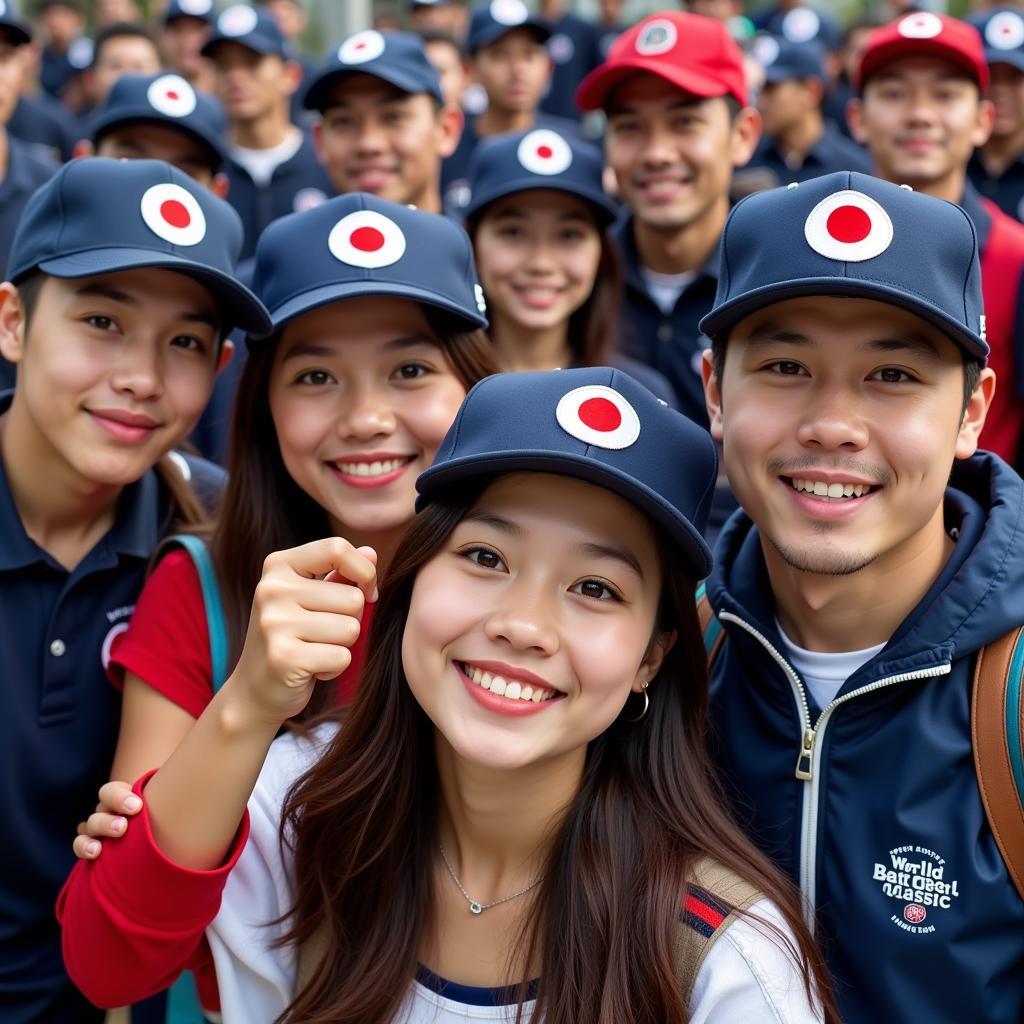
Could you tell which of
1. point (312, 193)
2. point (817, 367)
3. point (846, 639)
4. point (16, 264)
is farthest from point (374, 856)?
point (312, 193)

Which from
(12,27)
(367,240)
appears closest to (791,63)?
(12,27)

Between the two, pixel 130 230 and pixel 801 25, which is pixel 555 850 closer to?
pixel 130 230

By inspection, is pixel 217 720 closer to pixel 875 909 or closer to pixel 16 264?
pixel 875 909

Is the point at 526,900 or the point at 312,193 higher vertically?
the point at 312,193

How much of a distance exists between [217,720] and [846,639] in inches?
48.4

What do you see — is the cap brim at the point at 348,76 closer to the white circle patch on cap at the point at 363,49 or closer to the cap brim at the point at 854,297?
the white circle patch on cap at the point at 363,49

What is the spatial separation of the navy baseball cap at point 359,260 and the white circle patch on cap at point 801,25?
835 centimetres

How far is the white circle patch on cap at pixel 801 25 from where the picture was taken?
1060cm

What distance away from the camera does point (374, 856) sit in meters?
2.41

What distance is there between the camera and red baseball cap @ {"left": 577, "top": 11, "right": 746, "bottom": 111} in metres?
4.87

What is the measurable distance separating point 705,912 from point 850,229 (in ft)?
4.01

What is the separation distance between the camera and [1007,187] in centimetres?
725

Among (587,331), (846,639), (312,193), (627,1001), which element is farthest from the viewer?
(312,193)

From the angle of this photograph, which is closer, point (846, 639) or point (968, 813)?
point (968, 813)
